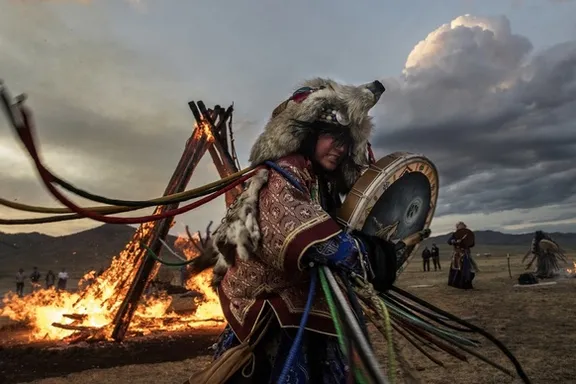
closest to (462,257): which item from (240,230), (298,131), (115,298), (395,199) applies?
(115,298)

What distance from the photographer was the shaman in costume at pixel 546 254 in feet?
56.6

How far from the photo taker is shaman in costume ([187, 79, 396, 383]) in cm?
212

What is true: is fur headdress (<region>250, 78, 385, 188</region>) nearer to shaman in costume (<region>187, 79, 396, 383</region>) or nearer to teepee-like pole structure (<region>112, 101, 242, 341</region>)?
shaman in costume (<region>187, 79, 396, 383</region>)

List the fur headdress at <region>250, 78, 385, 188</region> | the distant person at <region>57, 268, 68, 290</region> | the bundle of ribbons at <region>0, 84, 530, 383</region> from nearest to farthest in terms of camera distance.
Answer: the bundle of ribbons at <region>0, 84, 530, 383</region>, the fur headdress at <region>250, 78, 385, 188</region>, the distant person at <region>57, 268, 68, 290</region>

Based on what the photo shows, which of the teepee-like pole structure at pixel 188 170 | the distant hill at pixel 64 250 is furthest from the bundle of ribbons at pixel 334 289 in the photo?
the distant hill at pixel 64 250

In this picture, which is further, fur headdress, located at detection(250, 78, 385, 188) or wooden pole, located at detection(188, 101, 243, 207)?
wooden pole, located at detection(188, 101, 243, 207)

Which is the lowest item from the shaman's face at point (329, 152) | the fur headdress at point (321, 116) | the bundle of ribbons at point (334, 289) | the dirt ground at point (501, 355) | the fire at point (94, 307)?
the dirt ground at point (501, 355)

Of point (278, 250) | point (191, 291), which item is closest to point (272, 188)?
point (278, 250)

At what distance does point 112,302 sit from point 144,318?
237 cm

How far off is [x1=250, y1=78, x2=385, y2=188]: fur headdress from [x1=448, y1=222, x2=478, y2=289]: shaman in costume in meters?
14.4

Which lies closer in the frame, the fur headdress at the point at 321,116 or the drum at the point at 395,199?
the drum at the point at 395,199

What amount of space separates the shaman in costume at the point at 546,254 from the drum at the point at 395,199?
660 inches

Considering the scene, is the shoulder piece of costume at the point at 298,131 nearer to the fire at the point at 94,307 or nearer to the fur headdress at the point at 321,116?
the fur headdress at the point at 321,116

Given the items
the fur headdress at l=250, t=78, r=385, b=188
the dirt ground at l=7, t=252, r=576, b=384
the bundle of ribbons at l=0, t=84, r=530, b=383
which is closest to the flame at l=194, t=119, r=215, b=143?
the dirt ground at l=7, t=252, r=576, b=384
